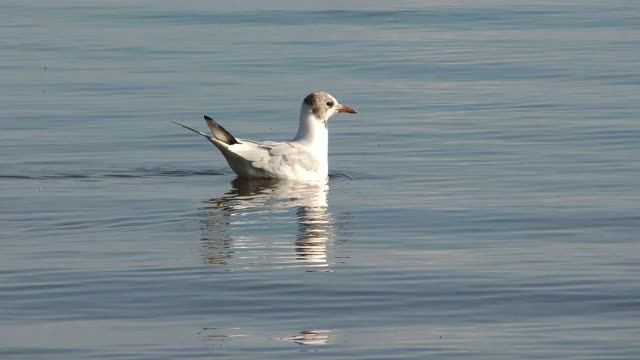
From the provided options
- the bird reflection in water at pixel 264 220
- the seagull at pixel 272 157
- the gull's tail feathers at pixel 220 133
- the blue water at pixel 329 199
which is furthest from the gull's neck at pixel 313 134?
the gull's tail feathers at pixel 220 133

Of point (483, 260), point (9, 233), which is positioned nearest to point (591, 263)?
point (483, 260)

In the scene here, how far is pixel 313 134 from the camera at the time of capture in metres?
17.3

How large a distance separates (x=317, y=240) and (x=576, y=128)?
23.7 feet

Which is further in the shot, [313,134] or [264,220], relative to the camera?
[313,134]

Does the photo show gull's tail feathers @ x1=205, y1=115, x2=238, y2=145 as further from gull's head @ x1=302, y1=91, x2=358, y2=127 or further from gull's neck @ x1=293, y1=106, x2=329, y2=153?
gull's head @ x1=302, y1=91, x2=358, y2=127

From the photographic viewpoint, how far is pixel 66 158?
17422mm

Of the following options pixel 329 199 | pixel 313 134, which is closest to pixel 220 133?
pixel 313 134

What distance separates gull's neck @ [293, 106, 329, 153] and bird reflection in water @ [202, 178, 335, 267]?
0.58 meters

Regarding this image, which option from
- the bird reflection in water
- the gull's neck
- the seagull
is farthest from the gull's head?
the bird reflection in water

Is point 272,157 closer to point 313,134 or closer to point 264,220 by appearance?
point 313,134

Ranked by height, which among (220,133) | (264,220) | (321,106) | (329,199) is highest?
(321,106)

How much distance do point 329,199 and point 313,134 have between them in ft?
6.77

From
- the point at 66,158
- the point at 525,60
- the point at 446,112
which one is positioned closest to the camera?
the point at 66,158

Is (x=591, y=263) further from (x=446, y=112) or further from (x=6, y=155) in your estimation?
(x=446, y=112)
